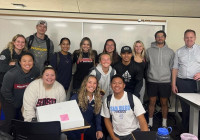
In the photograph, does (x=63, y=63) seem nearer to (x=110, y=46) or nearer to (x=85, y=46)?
(x=85, y=46)

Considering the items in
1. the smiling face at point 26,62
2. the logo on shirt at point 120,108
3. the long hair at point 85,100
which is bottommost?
the logo on shirt at point 120,108

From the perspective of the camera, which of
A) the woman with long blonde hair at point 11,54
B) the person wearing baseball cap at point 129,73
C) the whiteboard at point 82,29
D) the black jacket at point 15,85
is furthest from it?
the whiteboard at point 82,29

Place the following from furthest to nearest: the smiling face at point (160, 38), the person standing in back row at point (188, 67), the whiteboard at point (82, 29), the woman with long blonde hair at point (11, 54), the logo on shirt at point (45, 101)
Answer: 1. the whiteboard at point (82, 29)
2. the smiling face at point (160, 38)
3. the person standing in back row at point (188, 67)
4. the woman with long blonde hair at point (11, 54)
5. the logo on shirt at point (45, 101)

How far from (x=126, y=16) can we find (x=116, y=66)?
1.53 m

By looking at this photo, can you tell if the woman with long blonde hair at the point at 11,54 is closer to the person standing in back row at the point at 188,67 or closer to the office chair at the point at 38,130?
the office chair at the point at 38,130

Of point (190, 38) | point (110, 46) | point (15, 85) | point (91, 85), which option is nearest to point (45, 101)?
point (15, 85)

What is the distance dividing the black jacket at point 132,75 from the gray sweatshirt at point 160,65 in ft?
1.70

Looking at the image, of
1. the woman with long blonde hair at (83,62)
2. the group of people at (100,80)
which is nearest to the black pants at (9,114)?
the group of people at (100,80)

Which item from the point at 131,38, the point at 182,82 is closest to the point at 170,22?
the point at 131,38

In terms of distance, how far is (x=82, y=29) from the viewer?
3586 mm

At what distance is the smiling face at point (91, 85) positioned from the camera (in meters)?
2.10

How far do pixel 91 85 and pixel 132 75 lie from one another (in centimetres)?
73

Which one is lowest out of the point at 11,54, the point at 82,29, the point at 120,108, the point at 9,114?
the point at 9,114

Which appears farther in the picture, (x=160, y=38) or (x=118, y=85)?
(x=160, y=38)
